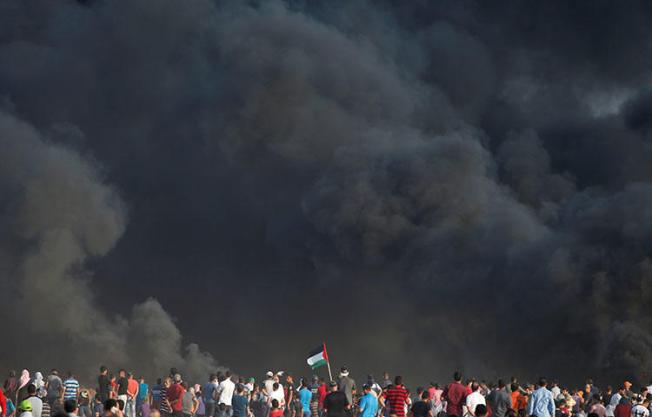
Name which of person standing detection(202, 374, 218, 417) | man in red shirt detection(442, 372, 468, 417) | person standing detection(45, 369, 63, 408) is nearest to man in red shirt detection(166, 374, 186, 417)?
person standing detection(202, 374, 218, 417)

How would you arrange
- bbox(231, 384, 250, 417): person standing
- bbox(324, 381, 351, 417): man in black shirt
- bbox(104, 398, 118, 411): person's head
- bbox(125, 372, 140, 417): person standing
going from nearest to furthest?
bbox(104, 398, 118, 411): person's head < bbox(324, 381, 351, 417): man in black shirt < bbox(231, 384, 250, 417): person standing < bbox(125, 372, 140, 417): person standing

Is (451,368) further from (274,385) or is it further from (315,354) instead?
(274,385)

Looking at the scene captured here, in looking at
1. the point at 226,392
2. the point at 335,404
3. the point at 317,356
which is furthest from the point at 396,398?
the point at 317,356

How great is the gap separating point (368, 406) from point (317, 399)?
1115 centimetres

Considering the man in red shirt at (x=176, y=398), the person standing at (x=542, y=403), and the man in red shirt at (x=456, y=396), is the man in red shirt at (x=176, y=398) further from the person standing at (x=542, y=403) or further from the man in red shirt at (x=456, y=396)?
the person standing at (x=542, y=403)

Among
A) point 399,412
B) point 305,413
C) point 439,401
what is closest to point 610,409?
point 439,401

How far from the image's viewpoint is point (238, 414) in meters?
27.8

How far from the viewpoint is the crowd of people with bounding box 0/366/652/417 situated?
23.0 metres

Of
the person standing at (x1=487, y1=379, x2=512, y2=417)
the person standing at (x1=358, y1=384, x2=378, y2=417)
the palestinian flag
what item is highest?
the palestinian flag

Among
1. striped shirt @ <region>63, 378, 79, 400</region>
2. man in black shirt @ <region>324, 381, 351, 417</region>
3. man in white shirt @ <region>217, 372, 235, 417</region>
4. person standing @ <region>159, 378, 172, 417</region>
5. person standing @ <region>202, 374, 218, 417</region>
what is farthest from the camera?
person standing @ <region>202, 374, 218, 417</region>

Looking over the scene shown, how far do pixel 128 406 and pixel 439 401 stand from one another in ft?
34.6

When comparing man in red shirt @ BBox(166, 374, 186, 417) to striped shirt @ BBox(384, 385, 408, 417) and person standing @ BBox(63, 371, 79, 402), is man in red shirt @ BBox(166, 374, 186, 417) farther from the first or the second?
striped shirt @ BBox(384, 385, 408, 417)

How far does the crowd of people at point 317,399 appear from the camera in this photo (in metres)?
23.0

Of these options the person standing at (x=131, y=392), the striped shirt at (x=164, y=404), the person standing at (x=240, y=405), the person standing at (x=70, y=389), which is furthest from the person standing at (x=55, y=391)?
the person standing at (x=240, y=405)
